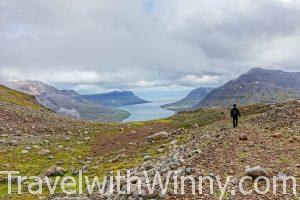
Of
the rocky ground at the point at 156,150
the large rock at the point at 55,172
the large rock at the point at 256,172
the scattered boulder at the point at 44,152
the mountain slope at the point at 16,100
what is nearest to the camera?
the large rock at the point at 256,172

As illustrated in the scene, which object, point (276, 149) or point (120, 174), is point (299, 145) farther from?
point (120, 174)

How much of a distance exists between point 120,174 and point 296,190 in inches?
535

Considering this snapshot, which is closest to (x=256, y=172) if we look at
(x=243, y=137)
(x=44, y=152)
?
(x=243, y=137)

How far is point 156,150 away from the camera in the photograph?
4103cm

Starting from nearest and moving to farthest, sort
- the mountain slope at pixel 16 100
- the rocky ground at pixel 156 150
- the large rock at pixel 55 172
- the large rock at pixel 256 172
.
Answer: the large rock at pixel 256 172 < the rocky ground at pixel 156 150 < the large rock at pixel 55 172 < the mountain slope at pixel 16 100

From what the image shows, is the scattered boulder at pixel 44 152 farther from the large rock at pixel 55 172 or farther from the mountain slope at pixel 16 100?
the mountain slope at pixel 16 100

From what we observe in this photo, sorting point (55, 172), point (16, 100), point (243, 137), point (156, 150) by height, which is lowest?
point (55, 172)

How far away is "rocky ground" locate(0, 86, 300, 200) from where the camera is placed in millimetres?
26609

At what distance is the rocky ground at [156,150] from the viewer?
26609 millimetres

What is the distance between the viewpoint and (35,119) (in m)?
72.1

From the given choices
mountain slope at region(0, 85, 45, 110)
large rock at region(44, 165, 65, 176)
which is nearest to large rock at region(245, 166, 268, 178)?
large rock at region(44, 165, 65, 176)

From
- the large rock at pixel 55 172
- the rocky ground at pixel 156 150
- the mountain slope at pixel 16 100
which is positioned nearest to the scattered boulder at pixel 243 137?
the rocky ground at pixel 156 150

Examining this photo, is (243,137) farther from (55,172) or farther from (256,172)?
(55,172)

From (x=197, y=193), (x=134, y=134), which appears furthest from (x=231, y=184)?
(x=134, y=134)
